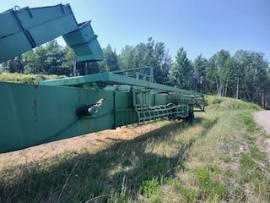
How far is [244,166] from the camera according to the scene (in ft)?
16.3

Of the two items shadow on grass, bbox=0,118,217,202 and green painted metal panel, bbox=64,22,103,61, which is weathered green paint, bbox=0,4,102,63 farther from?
shadow on grass, bbox=0,118,217,202

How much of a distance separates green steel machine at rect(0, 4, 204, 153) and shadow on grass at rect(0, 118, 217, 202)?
0.50m

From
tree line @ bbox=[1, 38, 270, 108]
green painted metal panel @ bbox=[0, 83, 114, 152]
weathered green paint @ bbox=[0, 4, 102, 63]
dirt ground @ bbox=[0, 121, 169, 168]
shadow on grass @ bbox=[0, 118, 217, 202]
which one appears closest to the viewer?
shadow on grass @ bbox=[0, 118, 217, 202]

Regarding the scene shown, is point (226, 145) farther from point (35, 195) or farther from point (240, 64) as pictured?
point (240, 64)

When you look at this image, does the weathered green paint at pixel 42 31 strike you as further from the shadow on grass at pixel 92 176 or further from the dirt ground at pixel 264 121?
the dirt ground at pixel 264 121

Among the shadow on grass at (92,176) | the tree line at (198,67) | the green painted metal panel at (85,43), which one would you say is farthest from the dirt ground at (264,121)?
the tree line at (198,67)

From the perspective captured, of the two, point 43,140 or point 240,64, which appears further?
point 240,64

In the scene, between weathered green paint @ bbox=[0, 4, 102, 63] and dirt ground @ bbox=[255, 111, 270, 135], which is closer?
weathered green paint @ bbox=[0, 4, 102, 63]

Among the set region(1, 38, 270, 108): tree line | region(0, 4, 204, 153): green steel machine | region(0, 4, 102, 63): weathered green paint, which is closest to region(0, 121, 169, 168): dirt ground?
region(0, 4, 204, 153): green steel machine

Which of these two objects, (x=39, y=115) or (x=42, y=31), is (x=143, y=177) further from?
(x=42, y=31)

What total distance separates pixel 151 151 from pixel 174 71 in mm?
60158

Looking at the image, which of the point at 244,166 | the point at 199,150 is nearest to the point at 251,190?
the point at 244,166

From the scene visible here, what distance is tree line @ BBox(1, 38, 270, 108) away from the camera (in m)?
63.7

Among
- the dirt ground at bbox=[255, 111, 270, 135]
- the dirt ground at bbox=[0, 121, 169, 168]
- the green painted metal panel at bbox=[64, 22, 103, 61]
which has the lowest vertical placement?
the dirt ground at bbox=[255, 111, 270, 135]
